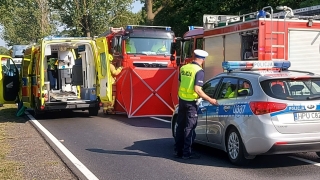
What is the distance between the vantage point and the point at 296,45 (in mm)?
12062

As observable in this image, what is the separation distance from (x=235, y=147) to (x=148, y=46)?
10883mm

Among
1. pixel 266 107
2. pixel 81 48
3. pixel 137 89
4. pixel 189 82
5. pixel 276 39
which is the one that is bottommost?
pixel 137 89

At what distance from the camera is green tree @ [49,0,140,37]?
39.8 metres

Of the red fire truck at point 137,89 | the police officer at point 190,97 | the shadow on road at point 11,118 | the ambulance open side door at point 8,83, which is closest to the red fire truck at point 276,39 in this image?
the red fire truck at point 137,89

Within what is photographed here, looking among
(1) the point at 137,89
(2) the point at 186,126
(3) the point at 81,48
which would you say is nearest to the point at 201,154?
(2) the point at 186,126

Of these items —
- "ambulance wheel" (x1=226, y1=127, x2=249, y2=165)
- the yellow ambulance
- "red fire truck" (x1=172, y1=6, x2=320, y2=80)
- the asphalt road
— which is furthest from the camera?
the yellow ambulance

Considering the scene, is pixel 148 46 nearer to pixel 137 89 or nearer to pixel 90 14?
pixel 137 89

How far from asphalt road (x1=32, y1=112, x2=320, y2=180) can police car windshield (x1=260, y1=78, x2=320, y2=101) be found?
3.76ft

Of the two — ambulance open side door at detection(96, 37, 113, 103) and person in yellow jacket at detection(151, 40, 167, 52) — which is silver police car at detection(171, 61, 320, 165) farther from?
person in yellow jacket at detection(151, 40, 167, 52)

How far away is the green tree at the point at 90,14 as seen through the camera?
1569 inches

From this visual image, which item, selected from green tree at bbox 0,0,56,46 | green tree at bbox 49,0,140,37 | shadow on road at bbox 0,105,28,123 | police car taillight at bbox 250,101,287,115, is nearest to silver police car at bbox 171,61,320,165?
police car taillight at bbox 250,101,287,115

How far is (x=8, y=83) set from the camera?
17.6 meters

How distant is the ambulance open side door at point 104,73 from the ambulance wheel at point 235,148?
7272 mm

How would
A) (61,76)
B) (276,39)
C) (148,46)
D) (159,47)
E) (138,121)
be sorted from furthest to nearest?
(159,47) → (148,46) → (61,76) → (138,121) → (276,39)
